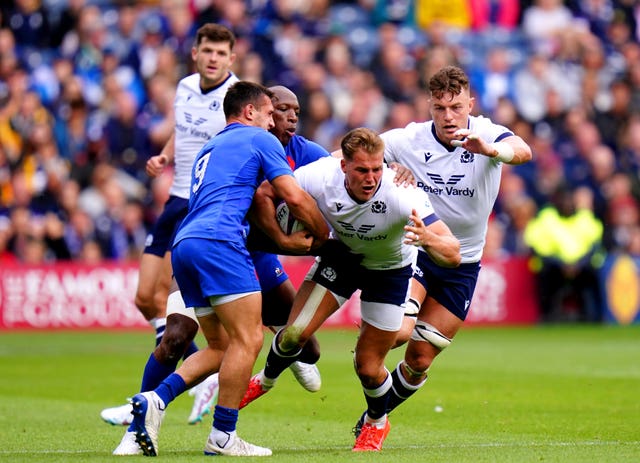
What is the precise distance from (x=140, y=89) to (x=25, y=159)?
2734 millimetres

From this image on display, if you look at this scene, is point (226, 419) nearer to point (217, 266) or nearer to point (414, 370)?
point (217, 266)

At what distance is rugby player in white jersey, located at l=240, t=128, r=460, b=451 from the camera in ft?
27.8

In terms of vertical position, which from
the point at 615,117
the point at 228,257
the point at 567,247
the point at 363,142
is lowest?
the point at 567,247

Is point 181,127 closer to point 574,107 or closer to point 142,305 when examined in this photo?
point 142,305

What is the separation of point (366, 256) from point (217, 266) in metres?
1.20

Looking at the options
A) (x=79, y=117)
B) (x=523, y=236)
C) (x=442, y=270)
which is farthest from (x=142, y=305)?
(x=523, y=236)

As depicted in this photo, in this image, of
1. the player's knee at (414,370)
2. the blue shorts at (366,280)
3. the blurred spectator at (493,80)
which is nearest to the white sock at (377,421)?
the player's knee at (414,370)

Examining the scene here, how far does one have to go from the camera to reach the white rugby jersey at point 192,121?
11.6 metres

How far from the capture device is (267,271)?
10.4 m

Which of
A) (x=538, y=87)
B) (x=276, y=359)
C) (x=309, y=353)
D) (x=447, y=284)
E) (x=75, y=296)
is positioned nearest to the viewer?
(x=276, y=359)

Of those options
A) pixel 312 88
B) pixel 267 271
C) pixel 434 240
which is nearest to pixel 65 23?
pixel 312 88

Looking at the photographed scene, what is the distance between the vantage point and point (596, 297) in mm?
22938

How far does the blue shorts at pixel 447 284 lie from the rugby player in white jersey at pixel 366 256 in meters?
0.89

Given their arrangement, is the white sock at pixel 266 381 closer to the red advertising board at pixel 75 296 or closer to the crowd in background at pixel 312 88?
the red advertising board at pixel 75 296
